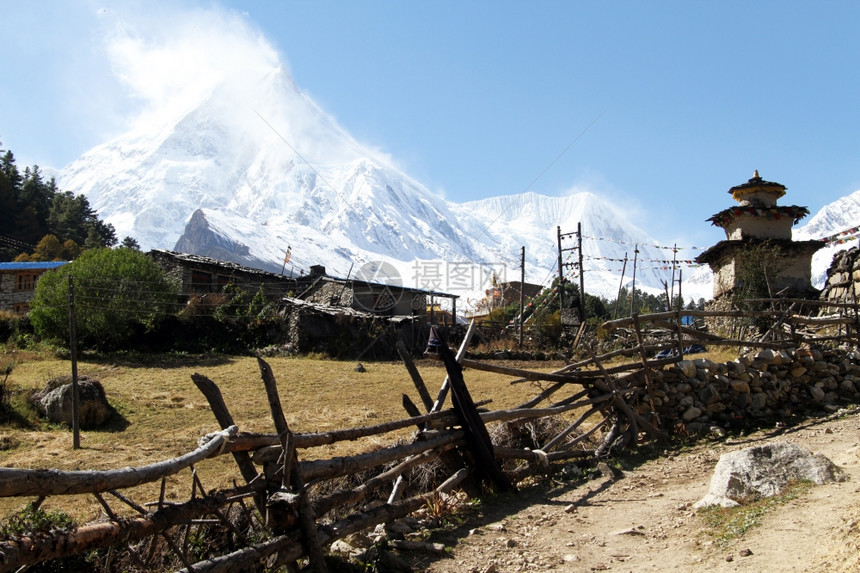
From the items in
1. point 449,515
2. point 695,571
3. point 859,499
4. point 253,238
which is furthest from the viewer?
point 253,238

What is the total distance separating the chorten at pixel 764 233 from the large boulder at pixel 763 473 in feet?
56.7

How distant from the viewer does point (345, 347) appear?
1096 inches

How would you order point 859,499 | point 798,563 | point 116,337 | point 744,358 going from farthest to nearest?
point 116,337 < point 744,358 < point 859,499 < point 798,563

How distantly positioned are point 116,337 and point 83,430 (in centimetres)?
1205

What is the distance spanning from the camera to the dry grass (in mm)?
11289

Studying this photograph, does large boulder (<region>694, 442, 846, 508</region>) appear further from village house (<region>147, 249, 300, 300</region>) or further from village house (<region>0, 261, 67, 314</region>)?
village house (<region>0, 261, 67, 314</region>)

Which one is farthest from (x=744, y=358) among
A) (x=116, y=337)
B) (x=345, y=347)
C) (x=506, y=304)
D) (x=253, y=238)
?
(x=253, y=238)

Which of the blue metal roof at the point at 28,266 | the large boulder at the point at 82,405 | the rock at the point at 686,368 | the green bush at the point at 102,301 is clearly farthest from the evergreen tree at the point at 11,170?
the rock at the point at 686,368

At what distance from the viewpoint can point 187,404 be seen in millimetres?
16703

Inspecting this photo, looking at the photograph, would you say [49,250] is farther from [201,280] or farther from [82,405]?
[82,405]

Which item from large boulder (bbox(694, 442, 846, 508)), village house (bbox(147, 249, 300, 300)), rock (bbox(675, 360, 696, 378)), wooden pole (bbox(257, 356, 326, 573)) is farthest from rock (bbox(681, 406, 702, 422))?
village house (bbox(147, 249, 300, 300))

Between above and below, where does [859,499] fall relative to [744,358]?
below

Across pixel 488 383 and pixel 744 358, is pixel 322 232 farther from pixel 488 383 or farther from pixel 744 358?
pixel 744 358

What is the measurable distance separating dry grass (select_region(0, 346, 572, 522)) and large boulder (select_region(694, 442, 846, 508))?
6.14 m
